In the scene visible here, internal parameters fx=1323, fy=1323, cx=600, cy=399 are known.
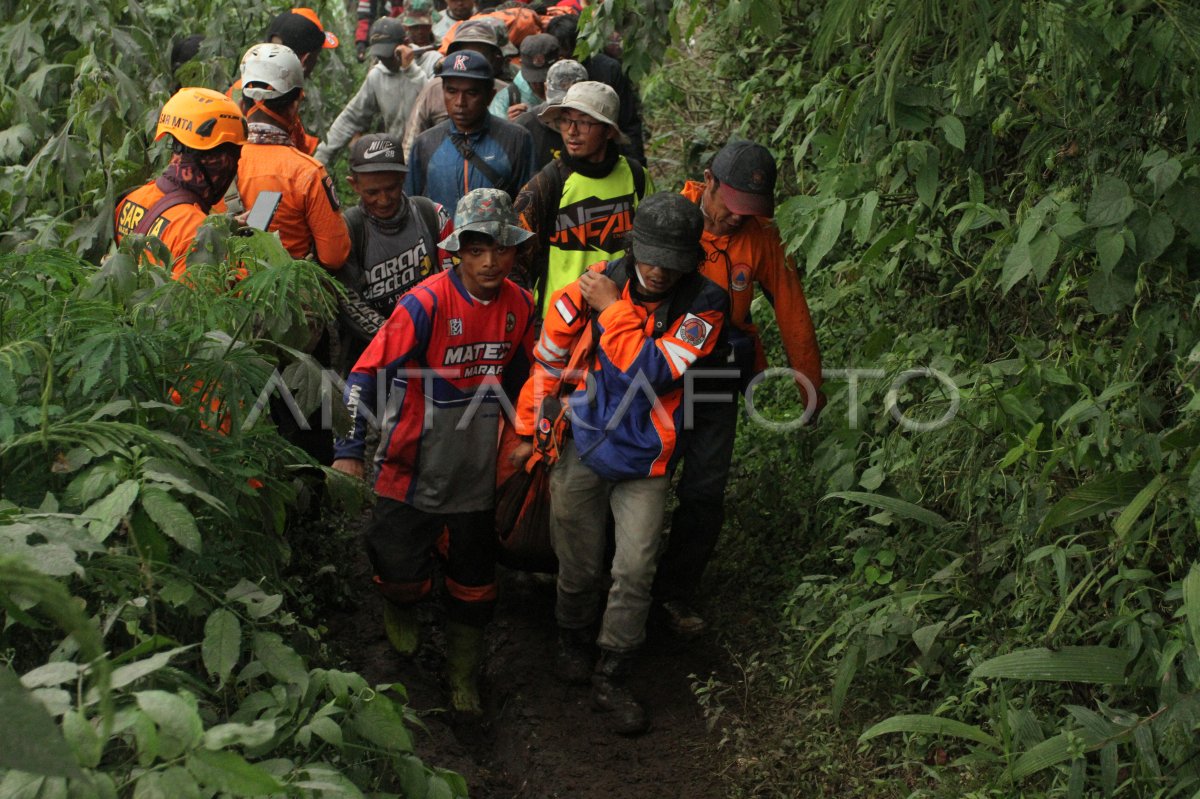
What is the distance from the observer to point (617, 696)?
5473mm

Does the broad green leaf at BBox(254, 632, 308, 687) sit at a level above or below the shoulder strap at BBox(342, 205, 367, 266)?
below

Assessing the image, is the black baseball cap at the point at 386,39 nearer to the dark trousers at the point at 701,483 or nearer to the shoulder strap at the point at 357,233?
the shoulder strap at the point at 357,233

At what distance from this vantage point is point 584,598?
18.5 feet

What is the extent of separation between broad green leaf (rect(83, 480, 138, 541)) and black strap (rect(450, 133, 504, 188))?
4234 millimetres

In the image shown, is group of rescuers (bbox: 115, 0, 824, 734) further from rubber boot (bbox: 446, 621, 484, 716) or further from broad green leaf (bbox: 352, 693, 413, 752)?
broad green leaf (bbox: 352, 693, 413, 752)

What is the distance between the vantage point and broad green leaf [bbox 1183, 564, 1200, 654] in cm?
350

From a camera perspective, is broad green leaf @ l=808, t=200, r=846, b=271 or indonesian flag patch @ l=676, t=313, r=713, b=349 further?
indonesian flag patch @ l=676, t=313, r=713, b=349

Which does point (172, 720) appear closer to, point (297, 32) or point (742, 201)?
point (742, 201)

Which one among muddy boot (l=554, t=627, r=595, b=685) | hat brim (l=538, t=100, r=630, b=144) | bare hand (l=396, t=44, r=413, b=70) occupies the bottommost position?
muddy boot (l=554, t=627, r=595, b=685)

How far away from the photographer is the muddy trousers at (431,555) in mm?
5621

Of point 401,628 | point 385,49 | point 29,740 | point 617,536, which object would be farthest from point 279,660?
point 385,49

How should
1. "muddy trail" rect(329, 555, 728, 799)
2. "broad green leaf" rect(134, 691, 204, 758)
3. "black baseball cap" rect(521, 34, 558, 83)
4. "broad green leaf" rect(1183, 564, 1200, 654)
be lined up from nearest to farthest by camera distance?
1. "broad green leaf" rect(134, 691, 204, 758)
2. "broad green leaf" rect(1183, 564, 1200, 654)
3. "muddy trail" rect(329, 555, 728, 799)
4. "black baseball cap" rect(521, 34, 558, 83)

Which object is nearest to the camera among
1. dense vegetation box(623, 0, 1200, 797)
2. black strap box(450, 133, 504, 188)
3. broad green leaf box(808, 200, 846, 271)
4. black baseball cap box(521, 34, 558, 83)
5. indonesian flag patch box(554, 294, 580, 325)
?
dense vegetation box(623, 0, 1200, 797)

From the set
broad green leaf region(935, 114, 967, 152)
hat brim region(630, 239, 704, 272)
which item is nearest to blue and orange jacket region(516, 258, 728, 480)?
hat brim region(630, 239, 704, 272)
